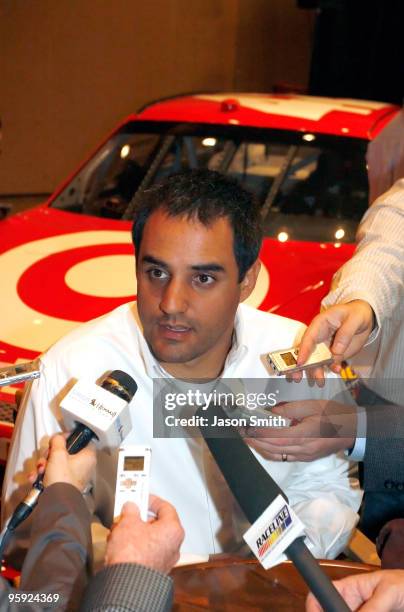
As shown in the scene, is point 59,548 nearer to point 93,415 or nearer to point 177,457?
point 93,415

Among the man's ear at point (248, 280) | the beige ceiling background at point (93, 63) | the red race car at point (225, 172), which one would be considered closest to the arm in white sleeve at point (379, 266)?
the man's ear at point (248, 280)

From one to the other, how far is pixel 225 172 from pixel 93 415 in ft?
9.90

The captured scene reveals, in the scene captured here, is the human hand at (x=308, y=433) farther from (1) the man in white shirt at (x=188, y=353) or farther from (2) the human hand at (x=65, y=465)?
(2) the human hand at (x=65, y=465)

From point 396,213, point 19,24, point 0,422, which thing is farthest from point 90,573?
point 19,24

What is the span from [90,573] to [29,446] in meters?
0.60

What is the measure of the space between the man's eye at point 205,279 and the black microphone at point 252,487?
399 mm

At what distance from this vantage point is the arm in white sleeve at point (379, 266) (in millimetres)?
1812

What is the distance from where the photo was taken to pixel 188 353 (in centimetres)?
180

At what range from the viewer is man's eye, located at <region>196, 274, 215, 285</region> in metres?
1.81

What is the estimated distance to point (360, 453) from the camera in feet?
5.38

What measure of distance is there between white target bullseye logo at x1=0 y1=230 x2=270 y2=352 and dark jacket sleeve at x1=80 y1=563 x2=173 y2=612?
1.69 m

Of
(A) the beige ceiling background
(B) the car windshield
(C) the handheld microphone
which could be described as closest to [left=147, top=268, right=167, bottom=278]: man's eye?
(C) the handheld microphone

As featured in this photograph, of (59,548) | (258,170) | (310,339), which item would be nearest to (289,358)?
(310,339)

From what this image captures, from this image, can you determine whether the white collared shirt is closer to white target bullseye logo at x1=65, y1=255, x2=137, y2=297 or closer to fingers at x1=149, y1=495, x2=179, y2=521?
fingers at x1=149, y1=495, x2=179, y2=521
